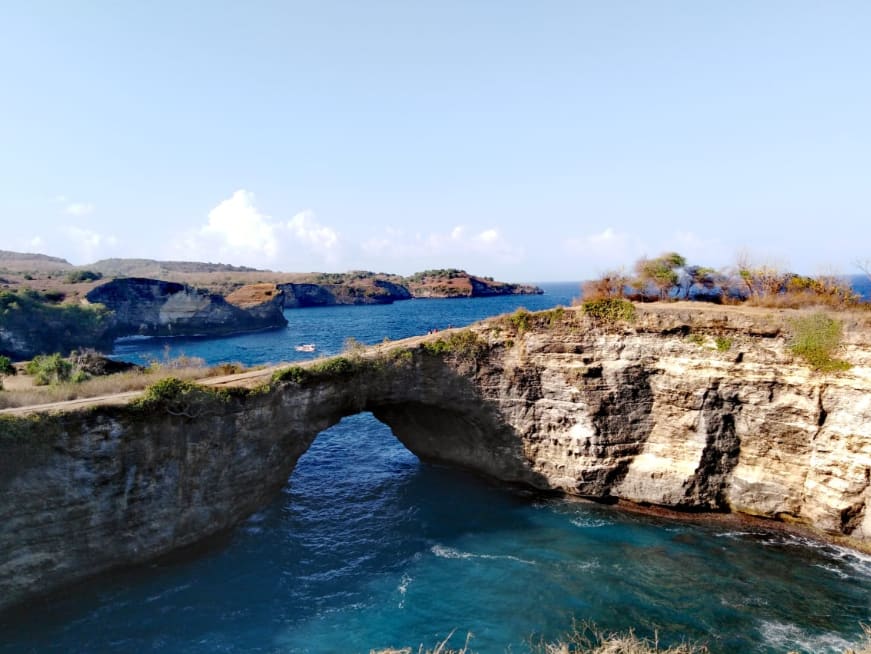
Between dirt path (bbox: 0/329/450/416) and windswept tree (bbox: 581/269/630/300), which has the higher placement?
windswept tree (bbox: 581/269/630/300)

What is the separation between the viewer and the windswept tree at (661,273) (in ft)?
95.9

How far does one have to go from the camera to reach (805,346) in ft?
74.0

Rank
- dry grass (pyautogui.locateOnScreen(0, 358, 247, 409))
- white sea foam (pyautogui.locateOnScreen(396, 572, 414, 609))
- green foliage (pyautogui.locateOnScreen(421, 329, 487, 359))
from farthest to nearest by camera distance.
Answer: green foliage (pyautogui.locateOnScreen(421, 329, 487, 359)) → dry grass (pyautogui.locateOnScreen(0, 358, 247, 409)) → white sea foam (pyautogui.locateOnScreen(396, 572, 414, 609))

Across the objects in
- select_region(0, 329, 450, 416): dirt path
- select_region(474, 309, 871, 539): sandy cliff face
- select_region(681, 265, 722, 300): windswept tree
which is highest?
select_region(681, 265, 722, 300): windswept tree

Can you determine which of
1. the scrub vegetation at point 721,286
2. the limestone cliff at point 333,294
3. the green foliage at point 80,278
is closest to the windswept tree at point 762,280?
the scrub vegetation at point 721,286

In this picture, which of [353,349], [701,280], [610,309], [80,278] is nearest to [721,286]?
[701,280]

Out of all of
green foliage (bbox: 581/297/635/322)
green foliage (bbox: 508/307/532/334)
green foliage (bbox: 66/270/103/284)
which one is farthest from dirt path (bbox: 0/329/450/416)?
green foliage (bbox: 66/270/103/284)

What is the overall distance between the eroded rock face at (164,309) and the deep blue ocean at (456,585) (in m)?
84.1

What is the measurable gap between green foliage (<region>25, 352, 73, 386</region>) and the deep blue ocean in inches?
473

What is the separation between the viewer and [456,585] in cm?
2009

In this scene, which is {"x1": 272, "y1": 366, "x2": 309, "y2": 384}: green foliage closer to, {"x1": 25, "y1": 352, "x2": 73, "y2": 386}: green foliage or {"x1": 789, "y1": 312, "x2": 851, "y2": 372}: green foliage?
{"x1": 25, "y1": 352, "x2": 73, "y2": 386}: green foliage

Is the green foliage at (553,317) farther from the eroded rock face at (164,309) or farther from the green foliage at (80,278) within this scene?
the green foliage at (80,278)

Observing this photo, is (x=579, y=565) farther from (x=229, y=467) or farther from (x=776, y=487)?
(x=229, y=467)

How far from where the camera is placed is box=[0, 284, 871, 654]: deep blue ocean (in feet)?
57.0
